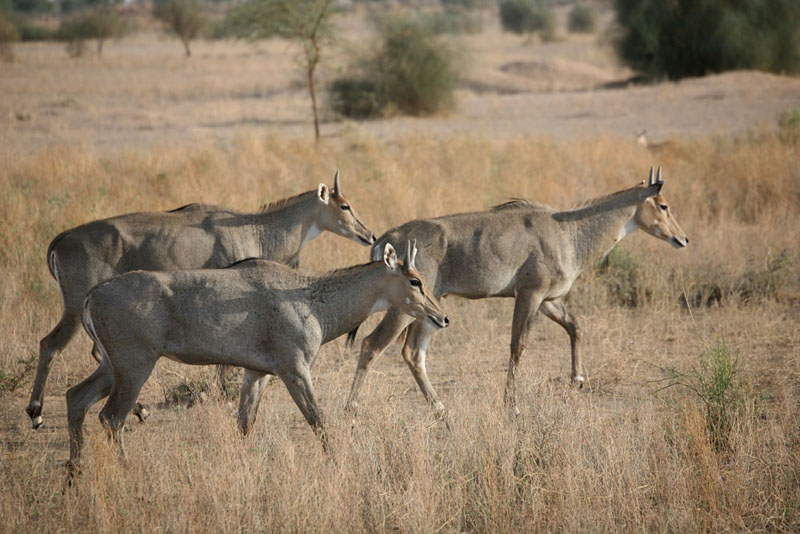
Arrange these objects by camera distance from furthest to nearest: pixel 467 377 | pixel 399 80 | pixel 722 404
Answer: pixel 399 80, pixel 467 377, pixel 722 404

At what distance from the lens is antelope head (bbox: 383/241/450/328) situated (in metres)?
7.44

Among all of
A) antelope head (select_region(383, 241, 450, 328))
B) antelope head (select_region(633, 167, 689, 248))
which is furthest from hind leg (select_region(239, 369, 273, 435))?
antelope head (select_region(633, 167, 689, 248))

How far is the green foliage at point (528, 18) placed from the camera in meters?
85.3

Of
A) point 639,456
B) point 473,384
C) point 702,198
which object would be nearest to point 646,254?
point 702,198

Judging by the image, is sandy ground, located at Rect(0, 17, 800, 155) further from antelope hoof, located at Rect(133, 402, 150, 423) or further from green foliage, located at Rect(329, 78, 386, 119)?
antelope hoof, located at Rect(133, 402, 150, 423)

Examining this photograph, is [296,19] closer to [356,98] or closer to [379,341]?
[356,98]

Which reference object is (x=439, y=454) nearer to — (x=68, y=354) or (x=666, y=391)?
(x=666, y=391)

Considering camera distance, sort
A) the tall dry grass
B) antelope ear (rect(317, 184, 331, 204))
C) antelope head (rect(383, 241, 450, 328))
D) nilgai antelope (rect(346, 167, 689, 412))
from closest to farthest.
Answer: the tall dry grass, antelope head (rect(383, 241, 450, 328)), nilgai antelope (rect(346, 167, 689, 412)), antelope ear (rect(317, 184, 331, 204))

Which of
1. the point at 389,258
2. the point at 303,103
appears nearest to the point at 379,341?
the point at 389,258

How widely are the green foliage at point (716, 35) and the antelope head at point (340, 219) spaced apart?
33103mm

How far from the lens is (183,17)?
212ft

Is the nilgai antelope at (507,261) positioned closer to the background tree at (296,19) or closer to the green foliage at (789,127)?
the green foliage at (789,127)

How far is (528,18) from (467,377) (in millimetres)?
85118

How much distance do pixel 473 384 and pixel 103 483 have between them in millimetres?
3975
